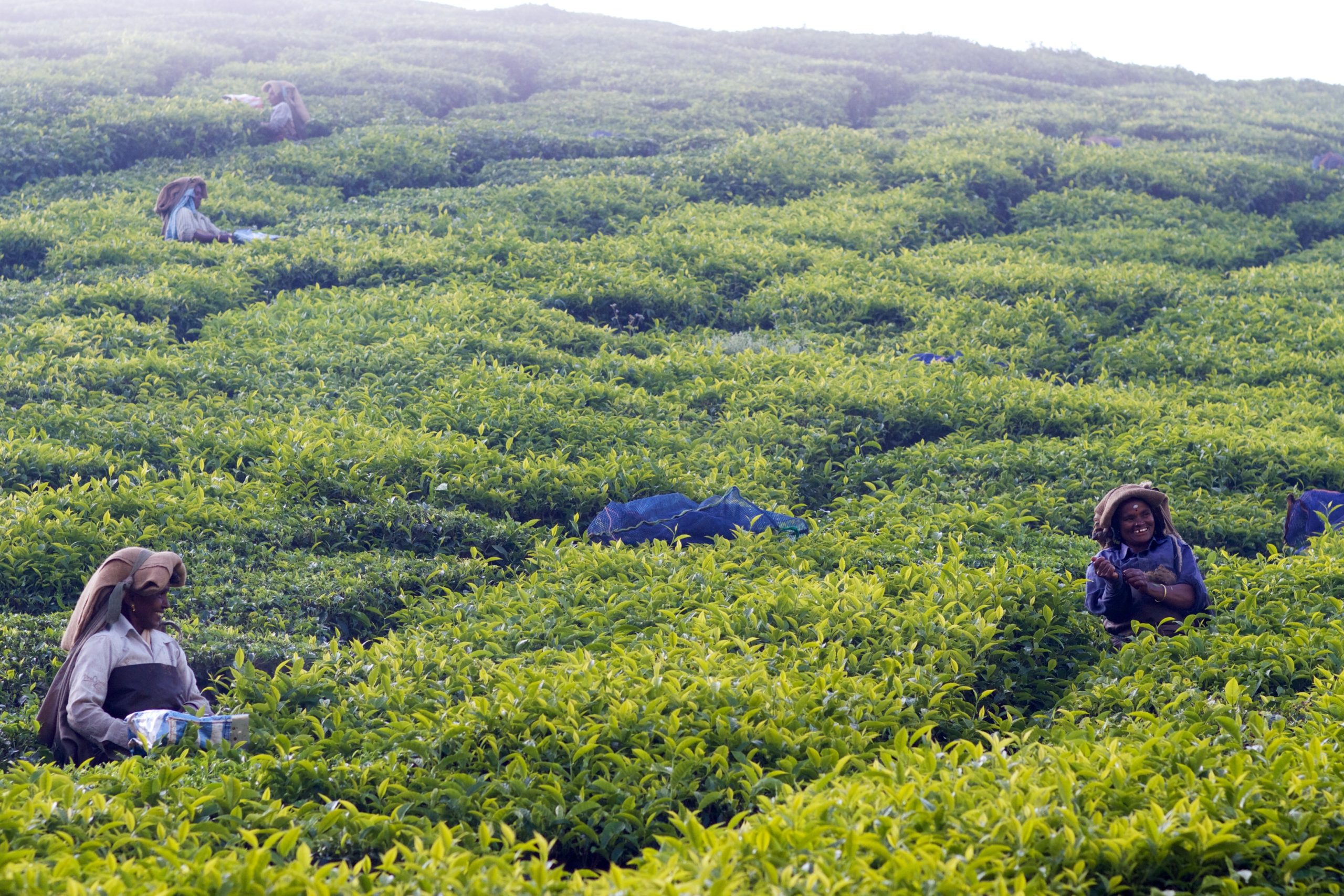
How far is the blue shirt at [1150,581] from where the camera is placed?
650cm

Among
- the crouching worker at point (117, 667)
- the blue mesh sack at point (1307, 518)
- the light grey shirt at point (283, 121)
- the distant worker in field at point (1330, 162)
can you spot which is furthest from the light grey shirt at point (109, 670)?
the distant worker in field at point (1330, 162)

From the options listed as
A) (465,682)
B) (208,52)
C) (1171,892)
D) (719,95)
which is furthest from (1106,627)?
(208,52)

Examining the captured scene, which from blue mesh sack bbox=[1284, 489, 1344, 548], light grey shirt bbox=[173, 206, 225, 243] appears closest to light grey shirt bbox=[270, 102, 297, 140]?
light grey shirt bbox=[173, 206, 225, 243]

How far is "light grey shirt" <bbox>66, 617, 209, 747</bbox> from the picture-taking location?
16.9ft

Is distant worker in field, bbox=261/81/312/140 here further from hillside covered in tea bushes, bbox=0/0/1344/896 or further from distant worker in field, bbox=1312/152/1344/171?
distant worker in field, bbox=1312/152/1344/171

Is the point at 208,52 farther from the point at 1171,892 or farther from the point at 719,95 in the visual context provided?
the point at 1171,892

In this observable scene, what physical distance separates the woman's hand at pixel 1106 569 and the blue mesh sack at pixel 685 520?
2323mm

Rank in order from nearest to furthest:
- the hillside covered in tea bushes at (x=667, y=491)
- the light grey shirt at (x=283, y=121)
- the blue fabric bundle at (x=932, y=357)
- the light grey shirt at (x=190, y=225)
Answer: the hillside covered in tea bushes at (x=667, y=491) → the blue fabric bundle at (x=932, y=357) → the light grey shirt at (x=190, y=225) → the light grey shirt at (x=283, y=121)

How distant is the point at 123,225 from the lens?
15492mm

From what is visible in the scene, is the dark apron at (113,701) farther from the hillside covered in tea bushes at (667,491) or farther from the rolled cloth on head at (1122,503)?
the rolled cloth on head at (1122,503)

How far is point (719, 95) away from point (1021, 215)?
12.7 m

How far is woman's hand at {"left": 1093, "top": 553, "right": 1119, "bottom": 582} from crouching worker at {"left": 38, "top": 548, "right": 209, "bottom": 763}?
16.4ft

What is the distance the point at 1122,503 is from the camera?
6.58m

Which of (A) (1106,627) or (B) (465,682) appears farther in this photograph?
(A) (1106,627)
